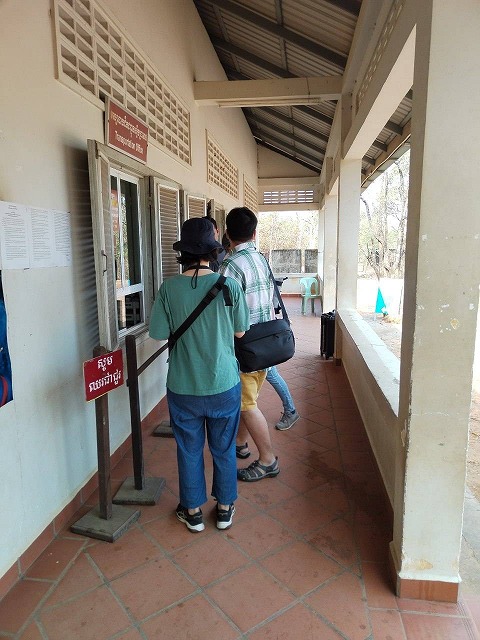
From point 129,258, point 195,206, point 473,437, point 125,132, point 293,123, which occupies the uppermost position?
point 293,123

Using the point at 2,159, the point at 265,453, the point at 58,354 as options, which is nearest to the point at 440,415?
the point at 265,453

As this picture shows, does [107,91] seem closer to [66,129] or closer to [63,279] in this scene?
[66,129]

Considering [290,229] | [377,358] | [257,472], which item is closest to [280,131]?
[377,358]

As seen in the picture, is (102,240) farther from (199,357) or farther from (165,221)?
(165,221)

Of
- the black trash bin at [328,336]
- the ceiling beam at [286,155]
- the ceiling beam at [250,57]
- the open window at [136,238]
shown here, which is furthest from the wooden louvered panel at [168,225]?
the ceiling beam at [286,155]

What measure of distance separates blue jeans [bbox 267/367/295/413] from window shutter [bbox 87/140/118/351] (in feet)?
4.09

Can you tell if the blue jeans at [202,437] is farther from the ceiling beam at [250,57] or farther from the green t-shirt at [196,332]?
the ceiling beam at [250,57]

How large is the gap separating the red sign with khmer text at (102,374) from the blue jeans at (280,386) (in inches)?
53.0

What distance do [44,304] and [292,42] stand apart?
3.82m

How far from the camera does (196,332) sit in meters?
2.05

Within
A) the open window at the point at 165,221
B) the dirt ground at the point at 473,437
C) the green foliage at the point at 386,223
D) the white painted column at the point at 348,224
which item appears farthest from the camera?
the green foliage at the point at 386,223

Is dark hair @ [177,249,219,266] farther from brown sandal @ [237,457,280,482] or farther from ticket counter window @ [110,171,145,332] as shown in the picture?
brown sandal @ [237,457,280,482]

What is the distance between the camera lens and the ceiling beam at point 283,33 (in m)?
4.19

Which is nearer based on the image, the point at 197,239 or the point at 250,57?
the point at 197,239
